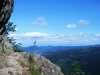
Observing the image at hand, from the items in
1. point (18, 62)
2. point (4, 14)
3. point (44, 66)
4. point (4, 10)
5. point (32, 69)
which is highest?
point (4, 10)

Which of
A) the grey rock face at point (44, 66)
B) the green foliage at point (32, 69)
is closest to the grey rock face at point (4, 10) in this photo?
the grey rock face at point (44, 66)

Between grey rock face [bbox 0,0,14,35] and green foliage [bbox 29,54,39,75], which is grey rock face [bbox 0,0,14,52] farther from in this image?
green foliage [bbox 29,54,39,75]

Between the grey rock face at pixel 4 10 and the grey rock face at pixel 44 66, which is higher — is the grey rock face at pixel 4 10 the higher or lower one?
the higher one

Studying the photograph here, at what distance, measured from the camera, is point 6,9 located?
77.7 feet

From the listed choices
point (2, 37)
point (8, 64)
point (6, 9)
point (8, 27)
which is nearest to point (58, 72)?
point (8, 64)

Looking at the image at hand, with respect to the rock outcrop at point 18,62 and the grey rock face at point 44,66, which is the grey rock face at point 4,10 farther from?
the grey rock face at point 44,66

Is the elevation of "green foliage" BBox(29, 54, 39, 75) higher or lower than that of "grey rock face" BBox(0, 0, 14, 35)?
lower

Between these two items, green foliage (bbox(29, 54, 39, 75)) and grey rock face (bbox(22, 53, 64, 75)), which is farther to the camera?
grey rock face (bbox(22, 53, 64, 75))

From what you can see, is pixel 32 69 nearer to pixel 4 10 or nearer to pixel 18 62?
pixel 18 62

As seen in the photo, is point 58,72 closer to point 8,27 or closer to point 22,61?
point 22,61

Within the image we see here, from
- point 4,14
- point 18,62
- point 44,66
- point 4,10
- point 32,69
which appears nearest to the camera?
point 32,69

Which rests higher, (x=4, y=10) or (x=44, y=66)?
(x=4, y=10)

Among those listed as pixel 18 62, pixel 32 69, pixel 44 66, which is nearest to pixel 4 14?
pixel 18 62

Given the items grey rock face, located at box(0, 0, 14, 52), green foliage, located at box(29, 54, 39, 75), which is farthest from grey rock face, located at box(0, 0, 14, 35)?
green foliage, located at box(29, 54, 39, 75)
